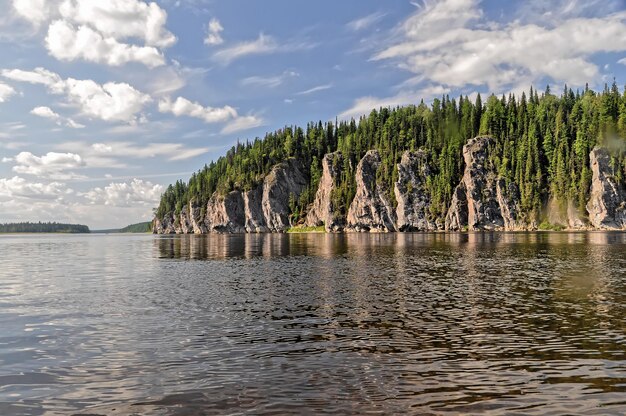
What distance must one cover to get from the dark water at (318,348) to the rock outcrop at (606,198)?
16694 cm

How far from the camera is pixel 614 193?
18212cm

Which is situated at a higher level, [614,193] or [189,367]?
[614,193]

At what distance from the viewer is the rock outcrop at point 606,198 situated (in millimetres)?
179500

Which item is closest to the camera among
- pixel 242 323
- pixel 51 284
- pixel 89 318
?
pixel 242 323

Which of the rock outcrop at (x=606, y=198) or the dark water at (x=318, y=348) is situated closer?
the dark water at (x=318, y=348)

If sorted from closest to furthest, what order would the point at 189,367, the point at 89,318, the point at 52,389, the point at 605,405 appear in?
the point at 605,405, the point at 52,389, the point at 189,367, the point at 89,318

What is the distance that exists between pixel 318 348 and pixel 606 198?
663ft

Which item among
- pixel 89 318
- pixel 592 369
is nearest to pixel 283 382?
pixel 592 369

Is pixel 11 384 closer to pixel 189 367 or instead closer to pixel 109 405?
pixel 109 405

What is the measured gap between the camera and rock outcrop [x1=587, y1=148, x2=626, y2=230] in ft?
589

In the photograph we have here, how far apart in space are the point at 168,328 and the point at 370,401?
45.9 ft

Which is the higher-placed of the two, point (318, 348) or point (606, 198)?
point (606, 198)

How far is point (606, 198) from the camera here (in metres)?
182

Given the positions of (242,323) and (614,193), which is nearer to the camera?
(242,323)
